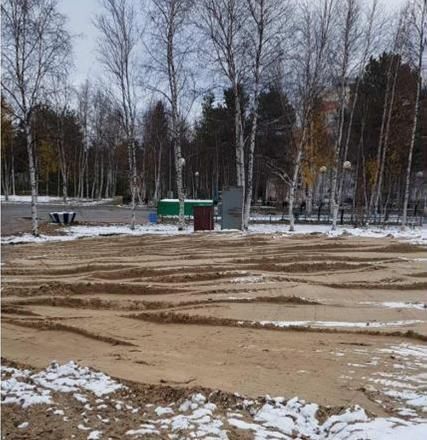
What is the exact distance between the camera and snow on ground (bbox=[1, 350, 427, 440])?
412 cm

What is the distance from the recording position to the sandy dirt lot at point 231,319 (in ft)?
18.1

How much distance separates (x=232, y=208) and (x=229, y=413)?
18468mm

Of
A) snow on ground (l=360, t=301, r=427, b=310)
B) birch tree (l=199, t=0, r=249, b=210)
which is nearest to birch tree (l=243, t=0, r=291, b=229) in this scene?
birch tree (l=199, t=0, r=249, b=210)

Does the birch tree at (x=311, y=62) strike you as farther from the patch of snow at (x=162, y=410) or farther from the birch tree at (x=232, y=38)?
the patch of snow at (x=162, y=410)

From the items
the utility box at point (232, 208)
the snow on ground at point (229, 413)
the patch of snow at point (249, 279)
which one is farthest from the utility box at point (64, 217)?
the snow on ground at point (229, 413)

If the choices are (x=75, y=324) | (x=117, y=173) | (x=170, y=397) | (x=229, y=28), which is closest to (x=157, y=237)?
(x=229, y=28)

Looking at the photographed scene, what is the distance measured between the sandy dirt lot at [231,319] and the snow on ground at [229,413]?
5.5 inches

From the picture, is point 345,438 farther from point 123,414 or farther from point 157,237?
point 157,237

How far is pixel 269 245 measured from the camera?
55.6ft

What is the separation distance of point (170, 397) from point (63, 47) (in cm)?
1850

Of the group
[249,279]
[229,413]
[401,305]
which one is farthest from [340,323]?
[229,413]

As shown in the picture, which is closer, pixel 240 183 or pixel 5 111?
pixel 5 111

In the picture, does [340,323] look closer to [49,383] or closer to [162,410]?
[162,410]

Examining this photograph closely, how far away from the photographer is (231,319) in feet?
26.3
